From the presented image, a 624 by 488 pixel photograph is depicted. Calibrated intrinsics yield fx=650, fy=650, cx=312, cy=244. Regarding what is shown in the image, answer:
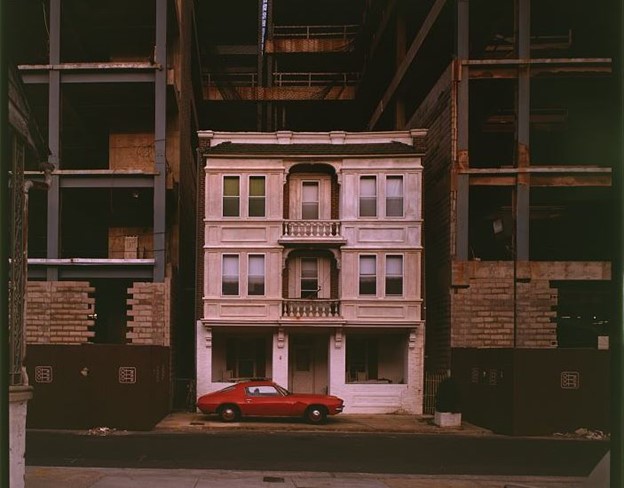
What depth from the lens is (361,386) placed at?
84.2ft

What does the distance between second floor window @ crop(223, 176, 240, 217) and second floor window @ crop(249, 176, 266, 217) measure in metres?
0.53

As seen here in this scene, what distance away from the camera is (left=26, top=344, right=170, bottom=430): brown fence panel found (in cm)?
2112

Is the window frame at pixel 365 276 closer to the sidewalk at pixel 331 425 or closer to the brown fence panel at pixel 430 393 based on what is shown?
the brown fence panel at pixel 430 393

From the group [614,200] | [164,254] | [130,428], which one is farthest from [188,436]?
[614,200]

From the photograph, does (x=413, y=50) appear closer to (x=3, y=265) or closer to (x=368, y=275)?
(x=368, y=275)

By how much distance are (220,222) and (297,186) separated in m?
3.50

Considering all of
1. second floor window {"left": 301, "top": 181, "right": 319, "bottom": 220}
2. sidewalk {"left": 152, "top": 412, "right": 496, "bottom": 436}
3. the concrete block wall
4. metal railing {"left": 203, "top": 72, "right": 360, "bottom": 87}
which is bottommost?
sidewalk {"left": 152, "top": 412, "right": 496, "bottom": 436}

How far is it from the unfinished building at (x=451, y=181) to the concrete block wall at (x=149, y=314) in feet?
0.23

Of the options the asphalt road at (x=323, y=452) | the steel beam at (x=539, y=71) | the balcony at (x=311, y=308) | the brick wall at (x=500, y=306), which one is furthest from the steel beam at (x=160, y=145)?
the steel beam at (x=539, y=71)

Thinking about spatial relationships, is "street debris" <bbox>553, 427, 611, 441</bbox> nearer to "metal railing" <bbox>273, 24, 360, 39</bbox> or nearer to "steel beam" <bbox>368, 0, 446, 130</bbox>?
"steel beam" <bbox>368, 0, 446, 130</bbox>

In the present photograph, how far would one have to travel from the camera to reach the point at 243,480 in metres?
12.3

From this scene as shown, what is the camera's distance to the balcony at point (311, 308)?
25.8 meters

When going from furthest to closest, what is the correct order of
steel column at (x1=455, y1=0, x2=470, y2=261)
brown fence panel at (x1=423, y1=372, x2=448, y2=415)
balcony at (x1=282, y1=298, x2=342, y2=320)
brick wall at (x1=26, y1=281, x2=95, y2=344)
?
balcony at (x1=282, y1=298, x2=342, y2=320), brown fence panel at (x1=423, y1=372, x2=448, y2=415), steel column at (x1=455, y1=0, x2=470, y2=261), brick wall at (x1=26, y1=281, x2=95, y2=344)

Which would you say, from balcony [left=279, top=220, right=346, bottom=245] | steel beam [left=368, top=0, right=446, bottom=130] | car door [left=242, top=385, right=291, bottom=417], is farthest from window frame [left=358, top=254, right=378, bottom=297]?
steel beam [left=368, top=0, right=446, bottom=130]
